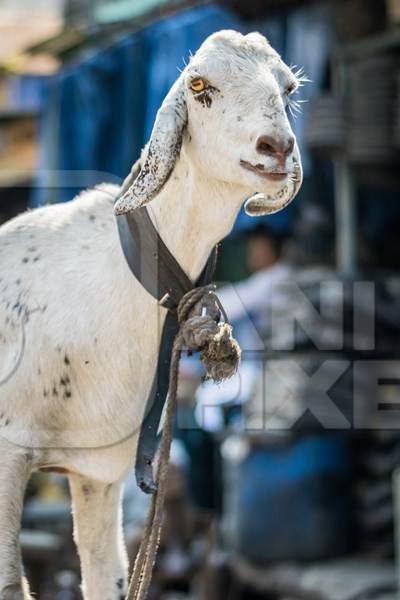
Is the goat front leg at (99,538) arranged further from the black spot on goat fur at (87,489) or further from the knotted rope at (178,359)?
the knotted rope at (178,359)

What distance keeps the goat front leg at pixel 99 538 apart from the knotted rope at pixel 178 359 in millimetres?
476

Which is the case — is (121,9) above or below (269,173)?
above

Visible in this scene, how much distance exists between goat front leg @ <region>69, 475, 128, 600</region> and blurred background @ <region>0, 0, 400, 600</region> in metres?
3.07

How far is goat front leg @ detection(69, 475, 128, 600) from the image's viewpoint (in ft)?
18.5

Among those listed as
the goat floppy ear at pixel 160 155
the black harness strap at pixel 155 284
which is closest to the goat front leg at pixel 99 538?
the black harness strap at pixel 155 284

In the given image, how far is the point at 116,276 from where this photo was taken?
5.33 meters

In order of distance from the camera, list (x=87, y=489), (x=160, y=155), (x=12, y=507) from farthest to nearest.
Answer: (x=87, y=489), (x=12, y=507), (x=160, y=155)

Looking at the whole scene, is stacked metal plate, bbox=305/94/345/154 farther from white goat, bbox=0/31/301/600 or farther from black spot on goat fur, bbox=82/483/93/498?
black spot on goat fur, bbox=82/483/93/498

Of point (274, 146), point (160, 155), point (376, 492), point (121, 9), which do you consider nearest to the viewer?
point (274, 146)

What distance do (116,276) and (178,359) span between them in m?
0.38

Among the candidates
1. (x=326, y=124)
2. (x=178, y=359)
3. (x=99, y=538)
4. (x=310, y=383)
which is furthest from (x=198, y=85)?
(x=310, y=383)

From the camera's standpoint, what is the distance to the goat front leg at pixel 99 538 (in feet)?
18.5

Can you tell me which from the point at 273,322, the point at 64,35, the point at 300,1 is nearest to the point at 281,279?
the point at 273,322

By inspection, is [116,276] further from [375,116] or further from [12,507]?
[375,116]
